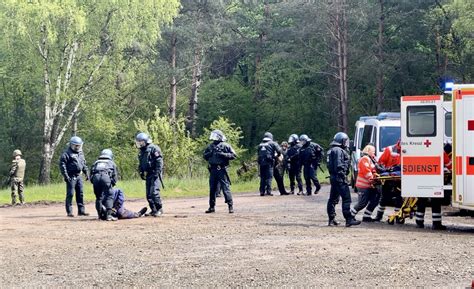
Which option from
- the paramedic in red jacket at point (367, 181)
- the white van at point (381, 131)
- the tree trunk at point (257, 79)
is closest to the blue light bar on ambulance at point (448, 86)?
the paramedic in red jacket at point (367, 181)

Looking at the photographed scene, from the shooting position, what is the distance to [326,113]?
2430 inches

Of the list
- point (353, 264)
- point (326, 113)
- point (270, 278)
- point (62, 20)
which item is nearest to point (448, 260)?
point (353, 264)

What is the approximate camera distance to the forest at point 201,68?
43094 millimetres

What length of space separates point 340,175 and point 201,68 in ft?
145

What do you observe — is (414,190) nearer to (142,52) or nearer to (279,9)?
(142,52)

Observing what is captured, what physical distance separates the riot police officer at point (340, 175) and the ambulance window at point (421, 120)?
1.28 m

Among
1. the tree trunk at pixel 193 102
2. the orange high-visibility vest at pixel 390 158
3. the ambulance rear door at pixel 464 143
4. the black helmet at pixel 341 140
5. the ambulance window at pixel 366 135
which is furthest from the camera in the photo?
the tree trunk at pixel 193 102

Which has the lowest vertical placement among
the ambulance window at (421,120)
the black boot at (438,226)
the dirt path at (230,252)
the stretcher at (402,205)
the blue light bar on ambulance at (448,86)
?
the dirt path at (230,252)

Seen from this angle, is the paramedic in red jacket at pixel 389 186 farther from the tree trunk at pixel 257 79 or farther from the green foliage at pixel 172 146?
the tree trunk at pixel 257 79

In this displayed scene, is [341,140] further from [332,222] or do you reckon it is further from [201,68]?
[201,68]

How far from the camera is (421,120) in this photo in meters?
16.8

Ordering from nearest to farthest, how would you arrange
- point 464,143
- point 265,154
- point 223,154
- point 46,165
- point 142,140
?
1. point 464,143
2. point 142,140
3. point 223,154
4. point 265,154
5. point 46,165

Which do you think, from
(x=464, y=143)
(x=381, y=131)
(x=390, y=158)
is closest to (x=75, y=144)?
(x=390, y=158)

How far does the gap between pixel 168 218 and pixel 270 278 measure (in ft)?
29.8
